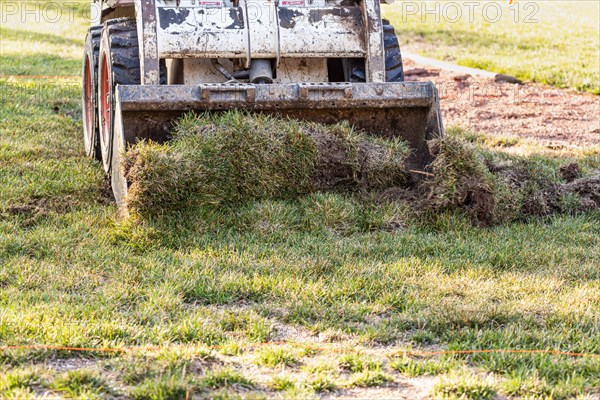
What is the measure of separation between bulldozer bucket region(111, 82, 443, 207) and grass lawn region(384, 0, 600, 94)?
6.03m

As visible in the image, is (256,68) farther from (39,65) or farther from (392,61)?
(39,65)

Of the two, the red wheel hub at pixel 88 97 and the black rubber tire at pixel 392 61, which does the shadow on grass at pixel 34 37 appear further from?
the black rubber tire at pixel 392 61

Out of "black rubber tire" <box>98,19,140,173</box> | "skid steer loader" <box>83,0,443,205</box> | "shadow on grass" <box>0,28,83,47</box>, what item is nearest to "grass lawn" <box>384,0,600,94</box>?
"skid steer loader" <box>83,0,443,205</box>

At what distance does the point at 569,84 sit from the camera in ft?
40.3

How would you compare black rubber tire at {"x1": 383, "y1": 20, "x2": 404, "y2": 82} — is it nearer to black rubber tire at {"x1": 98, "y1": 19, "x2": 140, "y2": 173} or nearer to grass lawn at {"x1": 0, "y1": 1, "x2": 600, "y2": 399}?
grass lawn at {"x1": 0, "y1": 1, "x2": 600, "y2": 399}

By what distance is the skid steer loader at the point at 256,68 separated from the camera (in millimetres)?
6332

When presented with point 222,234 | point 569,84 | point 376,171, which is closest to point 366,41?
point 376,171

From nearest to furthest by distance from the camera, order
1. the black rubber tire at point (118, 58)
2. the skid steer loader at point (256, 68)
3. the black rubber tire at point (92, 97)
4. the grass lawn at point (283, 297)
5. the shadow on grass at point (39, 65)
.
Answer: the grass lawn at point (283, 297) → the skid steer loader at point (256, 68) → the black rubber tire at point (118, 58) → the black rubber tire at point (92, 97) → the shadow on grass at point (39, 65)

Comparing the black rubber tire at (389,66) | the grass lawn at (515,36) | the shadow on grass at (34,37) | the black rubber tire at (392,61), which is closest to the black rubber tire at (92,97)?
the black rubber tire at (389,66)

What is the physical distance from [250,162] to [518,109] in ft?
18.0

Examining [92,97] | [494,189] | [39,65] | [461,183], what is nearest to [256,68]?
[92,97]

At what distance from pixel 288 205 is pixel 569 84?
7.33 metres

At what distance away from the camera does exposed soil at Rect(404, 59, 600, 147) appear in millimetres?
9492

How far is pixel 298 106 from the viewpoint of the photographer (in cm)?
650
